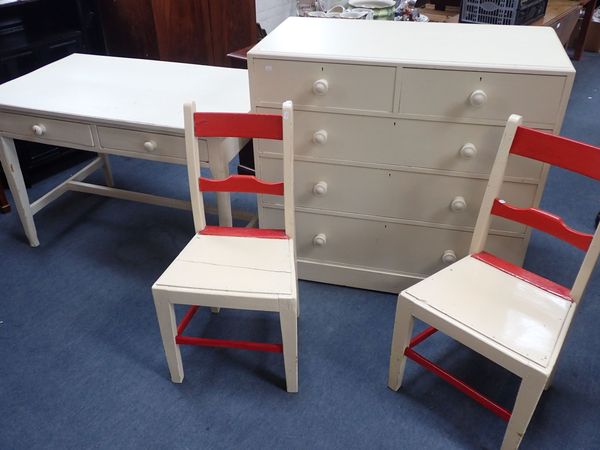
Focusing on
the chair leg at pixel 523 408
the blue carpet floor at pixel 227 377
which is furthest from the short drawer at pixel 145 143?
the chair leg at pixel 523 408

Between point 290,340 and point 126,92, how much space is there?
1.21 m

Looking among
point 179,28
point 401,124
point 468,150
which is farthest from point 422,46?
point 179,28

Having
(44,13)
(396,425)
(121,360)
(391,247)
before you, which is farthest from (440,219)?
(44,13)

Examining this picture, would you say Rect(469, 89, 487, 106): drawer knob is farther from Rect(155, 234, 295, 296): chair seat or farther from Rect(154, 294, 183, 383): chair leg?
Rect(154, 294, 183, 383): chair leg

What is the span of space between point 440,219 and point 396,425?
73 centimetres

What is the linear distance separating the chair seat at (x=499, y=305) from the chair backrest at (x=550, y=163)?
4.5 inches

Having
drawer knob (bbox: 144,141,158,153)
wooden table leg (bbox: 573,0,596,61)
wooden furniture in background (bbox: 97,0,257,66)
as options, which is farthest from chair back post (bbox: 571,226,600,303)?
wooden table leg (bbox: 573,0,596,61)

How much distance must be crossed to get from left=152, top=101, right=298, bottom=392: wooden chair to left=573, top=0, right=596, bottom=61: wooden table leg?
162 inches

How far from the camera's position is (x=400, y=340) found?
61.9 inches

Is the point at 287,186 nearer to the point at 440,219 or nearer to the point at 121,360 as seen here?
the point at 440,219

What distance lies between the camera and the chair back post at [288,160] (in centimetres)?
155

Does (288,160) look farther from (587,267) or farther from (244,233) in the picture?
(587,267)

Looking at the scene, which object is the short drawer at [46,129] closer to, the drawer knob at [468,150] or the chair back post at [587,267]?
the drawer knob at [468,150]

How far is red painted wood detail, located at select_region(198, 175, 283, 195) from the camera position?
5.51 ft
